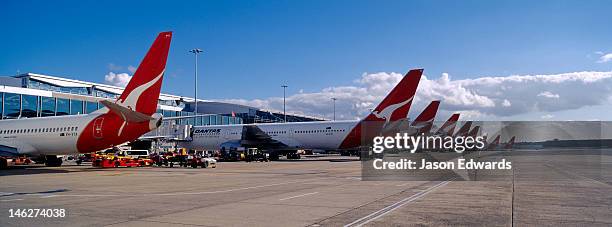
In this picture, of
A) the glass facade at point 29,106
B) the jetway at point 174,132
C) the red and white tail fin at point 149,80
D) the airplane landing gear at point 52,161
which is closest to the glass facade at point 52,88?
the glass facade at point 29,106

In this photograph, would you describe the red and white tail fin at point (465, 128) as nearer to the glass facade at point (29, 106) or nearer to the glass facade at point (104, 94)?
the glass facade at point (104, 94)

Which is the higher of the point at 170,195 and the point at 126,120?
the point at 126,120

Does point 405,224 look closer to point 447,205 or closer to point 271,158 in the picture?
point 447,205

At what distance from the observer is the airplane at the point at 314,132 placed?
4059 cm

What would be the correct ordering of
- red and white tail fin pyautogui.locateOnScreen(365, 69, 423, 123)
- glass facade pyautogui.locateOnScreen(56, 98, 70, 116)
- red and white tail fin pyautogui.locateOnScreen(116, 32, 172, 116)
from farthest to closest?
1. glass facade pyautogui.locateOnScreen(56, 98, 70, 116)
2. red and white tail fin pyautogui.locateOnScreen(365, 69, 423, 123)
3. red and white tail fin pyautogui.locateOnScreen(116, 32, 172, 116)

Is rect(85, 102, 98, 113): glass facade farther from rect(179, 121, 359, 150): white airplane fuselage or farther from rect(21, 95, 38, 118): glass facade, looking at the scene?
rect(179, 121, 359, 150): white airplane fuselage

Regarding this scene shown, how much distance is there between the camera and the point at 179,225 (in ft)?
30.3

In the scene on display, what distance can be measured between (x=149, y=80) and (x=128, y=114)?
90.7 inches

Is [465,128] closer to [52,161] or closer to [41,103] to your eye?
[52,161]

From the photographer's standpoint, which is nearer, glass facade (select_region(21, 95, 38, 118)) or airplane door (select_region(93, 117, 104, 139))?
airplane door (select_region(93, 117, 104, 139))

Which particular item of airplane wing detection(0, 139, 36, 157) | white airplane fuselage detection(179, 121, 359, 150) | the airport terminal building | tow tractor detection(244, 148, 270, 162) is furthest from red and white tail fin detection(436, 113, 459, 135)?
airplane wing detection(0, 139, 36, 157)

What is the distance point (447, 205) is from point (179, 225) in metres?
7.31

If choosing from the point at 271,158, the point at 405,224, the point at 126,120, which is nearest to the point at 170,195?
the point at 405,224

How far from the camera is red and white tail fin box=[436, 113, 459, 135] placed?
58.5 metres
